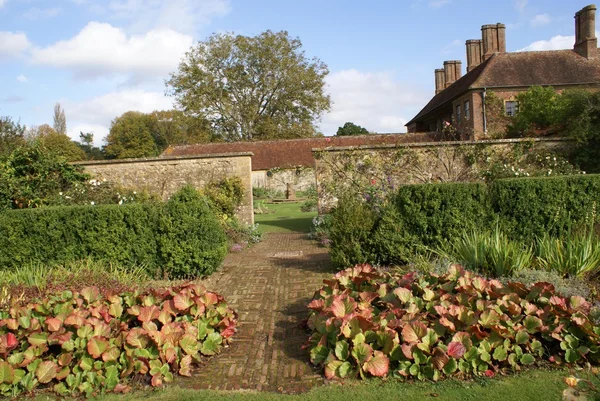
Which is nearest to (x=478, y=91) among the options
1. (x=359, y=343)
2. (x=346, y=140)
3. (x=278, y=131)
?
(x=346, y=140)

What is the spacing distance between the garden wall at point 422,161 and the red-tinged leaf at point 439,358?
8.60 meters

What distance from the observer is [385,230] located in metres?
7.33

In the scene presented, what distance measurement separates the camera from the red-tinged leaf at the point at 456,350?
369cm

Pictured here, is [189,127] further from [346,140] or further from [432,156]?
[432,156]

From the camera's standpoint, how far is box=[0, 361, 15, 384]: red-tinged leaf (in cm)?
368

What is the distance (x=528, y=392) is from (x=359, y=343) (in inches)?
51.8

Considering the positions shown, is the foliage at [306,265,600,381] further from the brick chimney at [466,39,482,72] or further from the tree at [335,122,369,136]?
the tree at [335,122,369,136]

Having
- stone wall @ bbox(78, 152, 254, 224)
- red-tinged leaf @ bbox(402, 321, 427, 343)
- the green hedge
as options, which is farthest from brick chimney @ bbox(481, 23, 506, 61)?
red-tinged leaf @ bbox(402, 321, 427, 343)

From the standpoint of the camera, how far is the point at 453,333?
4.02 metres

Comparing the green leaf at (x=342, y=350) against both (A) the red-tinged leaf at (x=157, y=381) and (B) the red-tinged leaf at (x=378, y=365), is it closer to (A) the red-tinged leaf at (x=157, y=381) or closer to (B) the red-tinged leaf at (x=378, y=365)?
(B) the red-tinged leaf at (x=378, y=365)

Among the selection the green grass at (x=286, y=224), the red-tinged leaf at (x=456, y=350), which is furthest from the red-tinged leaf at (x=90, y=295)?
the green grass at (x=286, y=224)

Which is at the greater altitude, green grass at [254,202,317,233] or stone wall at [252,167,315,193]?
stone wall at [252,167,315,193]

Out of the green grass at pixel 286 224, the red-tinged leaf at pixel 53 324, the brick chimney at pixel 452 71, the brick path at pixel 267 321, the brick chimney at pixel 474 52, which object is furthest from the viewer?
the brick chimney at pixel 452 71

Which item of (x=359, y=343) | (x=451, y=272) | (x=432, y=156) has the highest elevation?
(x=432, y=156)
